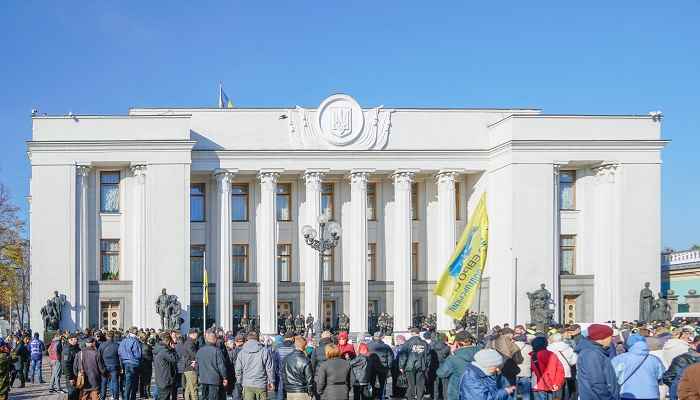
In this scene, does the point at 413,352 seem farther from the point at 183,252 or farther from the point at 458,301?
the point at 183,252

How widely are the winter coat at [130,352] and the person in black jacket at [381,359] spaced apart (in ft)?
14.7

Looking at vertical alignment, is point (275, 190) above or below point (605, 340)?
above

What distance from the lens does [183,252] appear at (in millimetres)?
45062

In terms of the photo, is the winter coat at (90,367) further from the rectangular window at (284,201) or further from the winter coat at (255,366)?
the rectangular window at (284,201)

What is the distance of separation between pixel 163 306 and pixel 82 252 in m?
4.44

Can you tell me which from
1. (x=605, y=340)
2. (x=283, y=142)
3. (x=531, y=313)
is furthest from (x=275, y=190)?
(x=605, y=340)

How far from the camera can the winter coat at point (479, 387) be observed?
35.1ft

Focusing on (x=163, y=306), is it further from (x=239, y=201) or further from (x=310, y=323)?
(x=239, y=201)

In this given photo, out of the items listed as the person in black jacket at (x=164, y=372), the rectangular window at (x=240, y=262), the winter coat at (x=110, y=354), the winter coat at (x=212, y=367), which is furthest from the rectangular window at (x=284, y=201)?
the winter coat at (x=212, y=367)

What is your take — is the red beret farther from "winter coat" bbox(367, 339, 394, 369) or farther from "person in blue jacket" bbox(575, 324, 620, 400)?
"winter coat" bbox(367, 339, 394, 369)

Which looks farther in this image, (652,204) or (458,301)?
(652,204)

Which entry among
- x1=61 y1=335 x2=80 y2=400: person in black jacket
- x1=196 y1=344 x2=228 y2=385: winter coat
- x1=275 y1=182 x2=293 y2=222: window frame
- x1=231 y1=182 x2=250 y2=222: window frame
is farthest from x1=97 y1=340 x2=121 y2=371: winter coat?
x1=275 y1=182 x2=293 y2=222: window frame

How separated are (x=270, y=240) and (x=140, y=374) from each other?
25202 mm

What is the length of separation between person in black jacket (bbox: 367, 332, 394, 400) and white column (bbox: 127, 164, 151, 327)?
82.2ft
